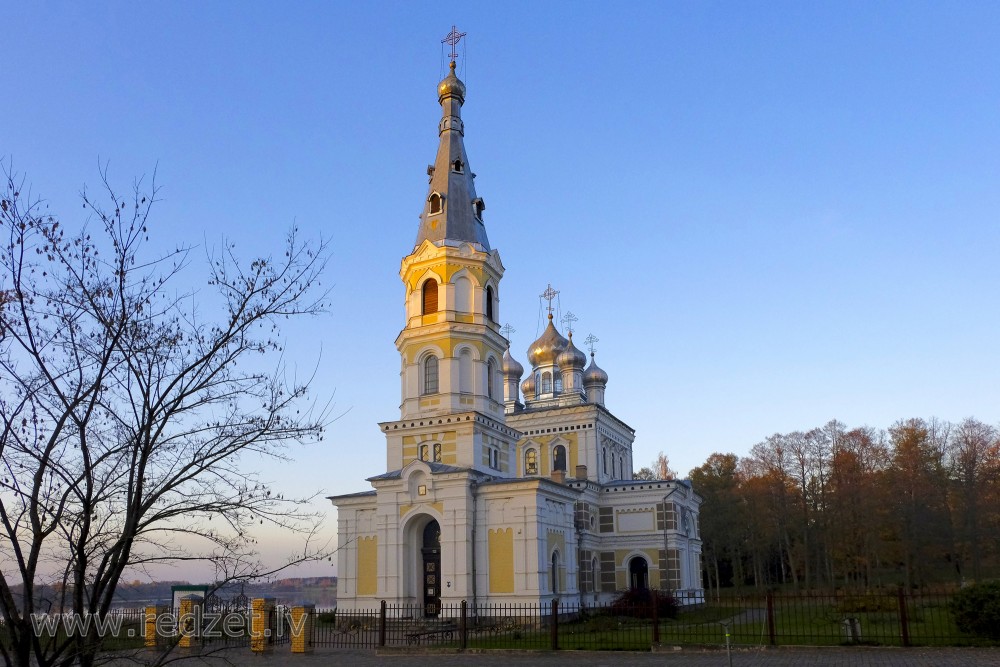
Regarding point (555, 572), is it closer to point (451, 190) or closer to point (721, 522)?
point (451, 190)

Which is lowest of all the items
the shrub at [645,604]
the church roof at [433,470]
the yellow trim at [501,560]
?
the shrub at [645,604]

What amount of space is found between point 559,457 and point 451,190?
53.1 ft

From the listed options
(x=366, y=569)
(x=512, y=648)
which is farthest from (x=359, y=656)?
(x=366, y=569)

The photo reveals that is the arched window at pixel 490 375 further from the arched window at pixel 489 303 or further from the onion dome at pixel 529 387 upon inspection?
the onion dome at pixel 529 387

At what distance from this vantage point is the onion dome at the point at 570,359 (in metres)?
48.4

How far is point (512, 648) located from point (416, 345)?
630 inches

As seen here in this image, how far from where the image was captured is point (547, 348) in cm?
4962

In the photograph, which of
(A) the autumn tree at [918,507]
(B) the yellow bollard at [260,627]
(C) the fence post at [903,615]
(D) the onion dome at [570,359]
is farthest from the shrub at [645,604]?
(A) the autumn tree at [918,507]

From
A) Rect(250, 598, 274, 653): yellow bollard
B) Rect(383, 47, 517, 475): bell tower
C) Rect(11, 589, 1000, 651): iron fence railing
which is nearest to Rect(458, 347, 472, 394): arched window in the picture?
Rect(383, 47, 517, 475): bell tower

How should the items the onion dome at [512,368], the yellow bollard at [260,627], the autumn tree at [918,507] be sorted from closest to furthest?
the yellow bollard at [260,627]
the autumn tree at [918,507]
the onion dome at [512,368]

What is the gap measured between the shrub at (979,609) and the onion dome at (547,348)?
32063mm

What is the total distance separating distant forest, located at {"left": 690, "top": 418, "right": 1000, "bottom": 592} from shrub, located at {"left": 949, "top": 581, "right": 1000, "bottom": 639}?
31.1m

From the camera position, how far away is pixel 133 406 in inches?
289

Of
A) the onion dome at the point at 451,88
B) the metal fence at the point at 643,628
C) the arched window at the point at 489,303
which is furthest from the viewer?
the onion dome at the point at 451,88
